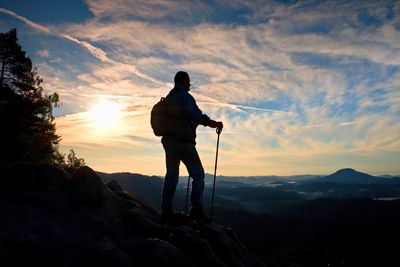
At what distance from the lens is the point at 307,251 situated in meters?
97.0

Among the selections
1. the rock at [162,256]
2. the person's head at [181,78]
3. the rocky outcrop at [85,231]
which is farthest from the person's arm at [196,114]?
the rock at [162,256]

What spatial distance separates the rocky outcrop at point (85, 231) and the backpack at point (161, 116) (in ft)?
7.40

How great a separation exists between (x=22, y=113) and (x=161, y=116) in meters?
32.1

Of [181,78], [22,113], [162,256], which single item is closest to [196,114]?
[181,78]

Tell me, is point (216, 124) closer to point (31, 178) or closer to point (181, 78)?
point (181, 78)

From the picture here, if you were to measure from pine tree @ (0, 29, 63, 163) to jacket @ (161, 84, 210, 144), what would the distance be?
27.5 metres

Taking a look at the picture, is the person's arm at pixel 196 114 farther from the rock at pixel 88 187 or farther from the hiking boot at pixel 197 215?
the rock at pixel 88 187

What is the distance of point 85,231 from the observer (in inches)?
314

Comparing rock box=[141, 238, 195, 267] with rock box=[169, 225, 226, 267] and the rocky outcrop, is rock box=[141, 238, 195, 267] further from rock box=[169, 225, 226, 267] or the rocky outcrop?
rock box=[169, 225, 226, 267]

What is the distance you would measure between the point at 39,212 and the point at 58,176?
2045 millimetres

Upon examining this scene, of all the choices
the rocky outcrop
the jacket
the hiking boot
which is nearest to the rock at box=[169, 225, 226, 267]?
the rocky outcrop

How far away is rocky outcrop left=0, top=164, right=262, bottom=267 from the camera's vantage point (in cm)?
684

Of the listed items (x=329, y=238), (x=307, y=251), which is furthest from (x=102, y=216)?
(x=329, y=238)

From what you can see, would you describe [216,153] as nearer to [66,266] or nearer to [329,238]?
[66,266]
